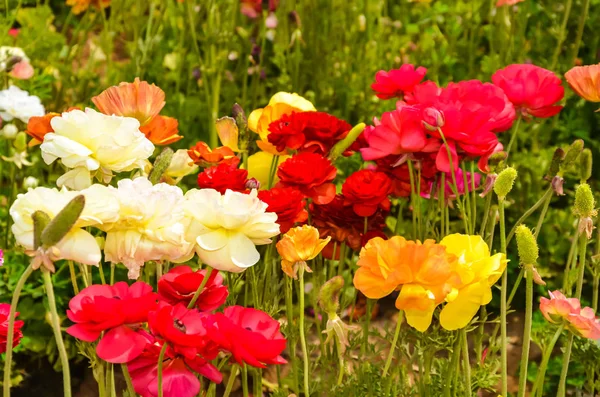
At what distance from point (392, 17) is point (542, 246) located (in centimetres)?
144

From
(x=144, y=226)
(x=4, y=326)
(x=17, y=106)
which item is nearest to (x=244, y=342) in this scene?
(x=144, y=226)

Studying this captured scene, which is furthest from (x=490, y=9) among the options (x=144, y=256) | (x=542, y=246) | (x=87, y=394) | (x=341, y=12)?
(x=144, y=256)

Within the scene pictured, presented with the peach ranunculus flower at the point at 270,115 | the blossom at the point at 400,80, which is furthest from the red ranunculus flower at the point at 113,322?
the blossom at the point at 400,80

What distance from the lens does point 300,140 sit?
1.43 metres

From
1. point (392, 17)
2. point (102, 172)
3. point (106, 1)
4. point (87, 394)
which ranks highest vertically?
point (102, 172)

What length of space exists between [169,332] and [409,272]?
344 mm

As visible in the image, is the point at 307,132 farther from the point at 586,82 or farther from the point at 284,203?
the point at 586,82

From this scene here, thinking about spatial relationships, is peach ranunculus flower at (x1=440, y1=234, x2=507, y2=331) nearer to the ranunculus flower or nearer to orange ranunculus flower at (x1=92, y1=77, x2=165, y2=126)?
the ranunculus flower

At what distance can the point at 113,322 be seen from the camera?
0.93 metres

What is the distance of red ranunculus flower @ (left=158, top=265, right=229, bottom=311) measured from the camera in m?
1.05

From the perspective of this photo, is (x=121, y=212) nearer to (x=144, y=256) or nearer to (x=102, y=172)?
(x=144, y=256)

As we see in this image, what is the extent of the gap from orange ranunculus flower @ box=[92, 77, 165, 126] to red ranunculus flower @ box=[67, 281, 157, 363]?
0.47 metres

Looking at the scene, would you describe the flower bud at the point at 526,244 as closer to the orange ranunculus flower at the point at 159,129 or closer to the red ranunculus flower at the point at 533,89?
the red ranunculus flower at the point at 533,89

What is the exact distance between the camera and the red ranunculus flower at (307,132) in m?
1.43
